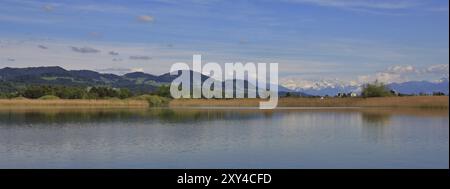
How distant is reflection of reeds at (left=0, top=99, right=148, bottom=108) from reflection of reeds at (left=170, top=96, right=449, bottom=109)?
8.36 metres

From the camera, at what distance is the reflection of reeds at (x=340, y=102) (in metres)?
78.9

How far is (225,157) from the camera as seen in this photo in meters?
20.4

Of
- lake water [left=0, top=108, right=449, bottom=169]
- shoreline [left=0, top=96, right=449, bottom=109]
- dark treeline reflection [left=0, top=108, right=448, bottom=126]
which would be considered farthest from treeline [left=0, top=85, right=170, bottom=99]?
lake water [left=0, top=108, right=449, bottom=169]

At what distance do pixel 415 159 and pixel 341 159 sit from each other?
254 centimetres

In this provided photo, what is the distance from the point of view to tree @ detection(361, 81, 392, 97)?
92.4m

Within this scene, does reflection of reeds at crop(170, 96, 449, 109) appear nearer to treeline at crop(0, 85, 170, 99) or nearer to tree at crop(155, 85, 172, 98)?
tree at crop(155, 85, 172, 98)

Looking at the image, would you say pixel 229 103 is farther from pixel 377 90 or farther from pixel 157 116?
pixel 157 116

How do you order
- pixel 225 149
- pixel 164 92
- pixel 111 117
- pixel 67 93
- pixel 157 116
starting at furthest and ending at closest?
pixel 164 92 < pixel 67 93 < pixel 157 116 < pixel 111 117 < pixel 225 149

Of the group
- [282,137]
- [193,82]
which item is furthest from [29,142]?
[193,82]

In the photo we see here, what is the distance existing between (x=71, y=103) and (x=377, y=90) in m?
50.6

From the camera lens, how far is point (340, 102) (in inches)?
3871

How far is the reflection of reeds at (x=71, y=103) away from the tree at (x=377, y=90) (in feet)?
124

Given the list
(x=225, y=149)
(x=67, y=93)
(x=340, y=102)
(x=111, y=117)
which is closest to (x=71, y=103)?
(x=67, y=93)
